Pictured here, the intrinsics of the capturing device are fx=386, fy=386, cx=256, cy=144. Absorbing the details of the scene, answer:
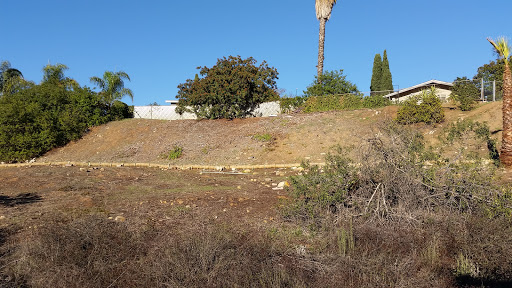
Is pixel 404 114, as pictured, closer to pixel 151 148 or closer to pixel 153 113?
pixel 151 148

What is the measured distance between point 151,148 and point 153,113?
1096cm

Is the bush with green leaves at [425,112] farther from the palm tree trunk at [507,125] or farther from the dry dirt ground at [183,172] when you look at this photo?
the palm tree trunk at [507,125]

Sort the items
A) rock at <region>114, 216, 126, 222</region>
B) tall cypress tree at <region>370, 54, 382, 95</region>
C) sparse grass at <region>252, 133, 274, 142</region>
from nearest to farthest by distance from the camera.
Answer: rock at <region>114, 216, 126, 222</region>, sparse grass at <region>252, 133, 274, 142</region>, tall cypress tree at <region>370, 54, 382, 95</region>

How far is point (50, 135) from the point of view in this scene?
2314cm

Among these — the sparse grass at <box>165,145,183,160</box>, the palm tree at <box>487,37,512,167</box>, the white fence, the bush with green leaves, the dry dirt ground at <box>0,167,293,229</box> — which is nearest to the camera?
the dry dirt ground at <box>0,167,293,229</box>

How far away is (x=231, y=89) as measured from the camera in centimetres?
2527

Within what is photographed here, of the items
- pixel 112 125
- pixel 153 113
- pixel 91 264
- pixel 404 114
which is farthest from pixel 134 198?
pixel 153 113

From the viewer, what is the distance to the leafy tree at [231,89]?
83.5 ft

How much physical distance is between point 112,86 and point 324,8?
55.7 feet

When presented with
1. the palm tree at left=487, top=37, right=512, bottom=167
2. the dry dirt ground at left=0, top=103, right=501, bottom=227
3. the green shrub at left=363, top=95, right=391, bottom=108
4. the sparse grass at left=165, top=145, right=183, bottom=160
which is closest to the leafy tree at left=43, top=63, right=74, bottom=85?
the dry dirt ground at left=0, top=103, right=501, bottom=227

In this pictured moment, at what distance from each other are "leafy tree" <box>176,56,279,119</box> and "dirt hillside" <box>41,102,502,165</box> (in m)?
1.46

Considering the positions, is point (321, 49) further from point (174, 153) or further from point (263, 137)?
point (174, 153)

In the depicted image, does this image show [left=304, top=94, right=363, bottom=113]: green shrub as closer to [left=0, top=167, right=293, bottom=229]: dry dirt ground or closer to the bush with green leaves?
the bush with green leaves

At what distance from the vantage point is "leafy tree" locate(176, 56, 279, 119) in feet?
83.5
